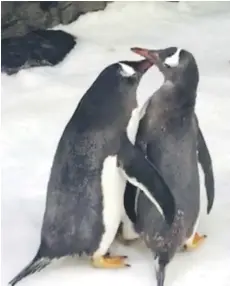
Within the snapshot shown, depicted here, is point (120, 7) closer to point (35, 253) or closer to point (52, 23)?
point (52, 23)

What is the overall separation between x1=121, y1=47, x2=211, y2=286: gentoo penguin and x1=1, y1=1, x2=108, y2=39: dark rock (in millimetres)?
1400

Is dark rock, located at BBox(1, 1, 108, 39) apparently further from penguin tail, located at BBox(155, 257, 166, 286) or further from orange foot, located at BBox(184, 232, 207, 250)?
penguin tail, located at BBox(155, 257, 166, 286)

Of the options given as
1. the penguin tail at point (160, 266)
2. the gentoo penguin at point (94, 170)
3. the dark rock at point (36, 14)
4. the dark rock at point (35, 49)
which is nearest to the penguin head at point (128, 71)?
the gentoo penguin at point (94, 170)

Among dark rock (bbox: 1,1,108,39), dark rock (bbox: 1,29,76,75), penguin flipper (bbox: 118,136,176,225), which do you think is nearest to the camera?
penguin flipper (bbox: 118,136,176,225)

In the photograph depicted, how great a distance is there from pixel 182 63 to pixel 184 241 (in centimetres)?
30

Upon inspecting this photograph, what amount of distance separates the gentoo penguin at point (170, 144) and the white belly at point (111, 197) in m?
0.04

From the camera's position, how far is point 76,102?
90.0 inches

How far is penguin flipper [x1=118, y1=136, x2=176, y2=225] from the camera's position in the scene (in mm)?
1360

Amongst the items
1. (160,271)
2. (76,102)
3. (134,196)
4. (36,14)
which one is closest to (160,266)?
(160,271)

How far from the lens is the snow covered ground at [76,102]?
4.81 ft

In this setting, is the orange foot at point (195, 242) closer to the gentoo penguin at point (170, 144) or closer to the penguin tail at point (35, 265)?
the gentoo penguin at point (170, 144)

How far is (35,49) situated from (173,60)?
48.3 inches

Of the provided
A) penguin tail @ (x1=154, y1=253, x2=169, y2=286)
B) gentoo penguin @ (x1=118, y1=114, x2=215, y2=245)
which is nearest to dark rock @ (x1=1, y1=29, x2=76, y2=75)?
gentoo penguin @ (x1=118, y1=114, x2=215, y2=245)

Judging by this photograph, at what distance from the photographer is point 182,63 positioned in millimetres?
1414
